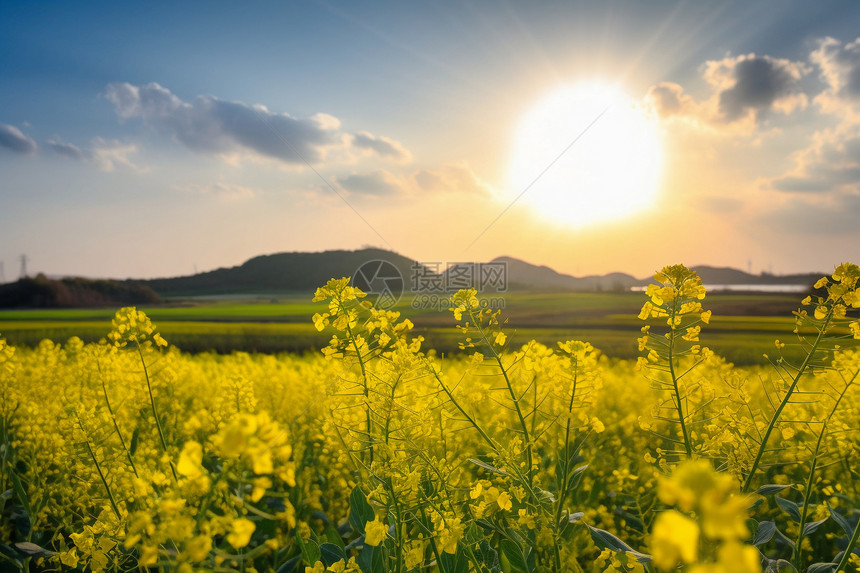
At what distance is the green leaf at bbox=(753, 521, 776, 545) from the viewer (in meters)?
2.24

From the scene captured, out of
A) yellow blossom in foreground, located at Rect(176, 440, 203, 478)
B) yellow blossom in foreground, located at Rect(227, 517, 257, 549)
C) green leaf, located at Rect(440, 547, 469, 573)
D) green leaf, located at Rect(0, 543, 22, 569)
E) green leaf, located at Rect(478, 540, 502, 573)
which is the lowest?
green leaf, located at Rect(0, 543, 22, 569)

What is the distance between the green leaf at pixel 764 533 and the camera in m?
2.24

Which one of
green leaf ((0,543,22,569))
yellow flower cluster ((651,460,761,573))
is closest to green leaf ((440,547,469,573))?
yellow flower cluster ((651,460,761,573))

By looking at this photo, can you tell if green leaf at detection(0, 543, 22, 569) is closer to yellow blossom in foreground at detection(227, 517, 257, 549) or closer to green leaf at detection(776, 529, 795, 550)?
yellow blossom in foreground at detection(227, 517, 257, 549)

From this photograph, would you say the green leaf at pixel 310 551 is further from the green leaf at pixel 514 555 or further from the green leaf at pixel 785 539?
the green leaf at pixel 785 539

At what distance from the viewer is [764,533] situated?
2.30m

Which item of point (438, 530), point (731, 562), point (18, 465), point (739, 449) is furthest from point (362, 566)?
point (18, 465)

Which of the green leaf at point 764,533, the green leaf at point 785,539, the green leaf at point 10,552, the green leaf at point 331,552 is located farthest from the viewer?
the green leaf at point 10,552

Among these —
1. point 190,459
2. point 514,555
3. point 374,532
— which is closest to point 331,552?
point 374,532

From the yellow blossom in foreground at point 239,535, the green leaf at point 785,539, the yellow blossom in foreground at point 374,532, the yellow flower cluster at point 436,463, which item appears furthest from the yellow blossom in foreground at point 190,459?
the green leaf at point 785,539

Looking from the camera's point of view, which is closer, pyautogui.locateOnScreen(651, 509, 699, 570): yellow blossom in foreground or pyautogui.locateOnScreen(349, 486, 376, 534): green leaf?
pyautogui.locateOnScreen(651, 509, 699, 570): yellow blossom in foreground

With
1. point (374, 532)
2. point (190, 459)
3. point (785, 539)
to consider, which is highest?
point (190, 459)

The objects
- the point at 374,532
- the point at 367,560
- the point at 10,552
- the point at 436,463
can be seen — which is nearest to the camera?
the point at 374,532

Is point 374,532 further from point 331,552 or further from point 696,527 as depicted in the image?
point 696,527
